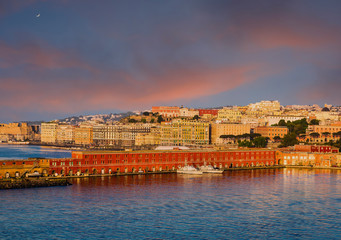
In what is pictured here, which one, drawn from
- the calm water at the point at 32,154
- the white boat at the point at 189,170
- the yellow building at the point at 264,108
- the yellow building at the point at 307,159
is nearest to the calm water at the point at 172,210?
the white boat at the point at 189,170

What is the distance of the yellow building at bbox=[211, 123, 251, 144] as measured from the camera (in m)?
101

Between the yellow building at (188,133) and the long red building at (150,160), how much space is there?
38.6 metres

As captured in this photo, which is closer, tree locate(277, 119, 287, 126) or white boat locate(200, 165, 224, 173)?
white boat locate(200, 165, 224, 173)

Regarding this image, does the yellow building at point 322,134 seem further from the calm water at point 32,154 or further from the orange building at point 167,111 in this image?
the orange building at point 167,111

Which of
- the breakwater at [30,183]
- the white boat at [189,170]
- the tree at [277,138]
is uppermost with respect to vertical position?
the tree at [277,138]

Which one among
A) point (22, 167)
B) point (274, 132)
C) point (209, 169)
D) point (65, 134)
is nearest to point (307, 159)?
point (209, 169)

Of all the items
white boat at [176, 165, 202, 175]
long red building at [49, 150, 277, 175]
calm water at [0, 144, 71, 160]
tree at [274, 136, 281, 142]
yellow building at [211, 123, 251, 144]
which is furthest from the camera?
yellow building at [211, 123, 251, 144]

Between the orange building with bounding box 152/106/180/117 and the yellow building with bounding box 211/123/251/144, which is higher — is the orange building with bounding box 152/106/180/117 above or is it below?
above

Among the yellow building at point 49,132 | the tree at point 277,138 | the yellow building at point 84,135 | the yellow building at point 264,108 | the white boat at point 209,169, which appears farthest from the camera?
the yellow building at point 49,132

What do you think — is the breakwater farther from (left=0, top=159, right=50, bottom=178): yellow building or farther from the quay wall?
the quay wall

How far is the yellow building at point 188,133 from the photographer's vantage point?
9931cm

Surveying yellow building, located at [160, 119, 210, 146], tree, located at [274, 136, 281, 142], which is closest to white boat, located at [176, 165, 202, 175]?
tree, located at [274, 136, 281, 142]

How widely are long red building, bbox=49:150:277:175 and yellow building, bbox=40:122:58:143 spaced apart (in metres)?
109

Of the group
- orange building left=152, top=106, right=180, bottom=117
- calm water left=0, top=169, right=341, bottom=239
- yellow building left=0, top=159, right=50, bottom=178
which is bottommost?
calm water left=0, top=169, right=341, bottom=239
